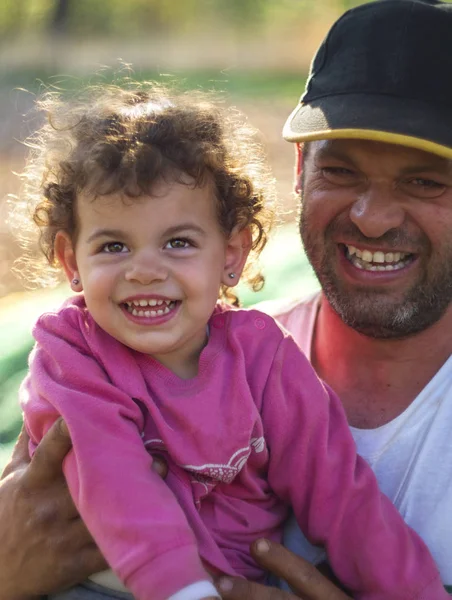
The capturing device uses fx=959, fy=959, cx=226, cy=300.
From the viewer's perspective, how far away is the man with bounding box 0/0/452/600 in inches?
97.7

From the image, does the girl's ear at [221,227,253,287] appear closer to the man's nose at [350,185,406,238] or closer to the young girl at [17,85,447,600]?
the young girl at [17,85,447,600]

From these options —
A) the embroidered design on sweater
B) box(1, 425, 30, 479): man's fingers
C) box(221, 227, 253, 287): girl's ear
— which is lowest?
box(1, 425, 30, 479): man's fingers

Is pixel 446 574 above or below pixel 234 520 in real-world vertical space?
below

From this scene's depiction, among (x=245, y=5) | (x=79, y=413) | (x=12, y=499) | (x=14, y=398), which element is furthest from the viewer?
→ (x=245, y=5)

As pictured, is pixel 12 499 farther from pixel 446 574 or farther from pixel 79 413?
pixel 446 574

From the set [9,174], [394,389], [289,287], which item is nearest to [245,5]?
[9,174]

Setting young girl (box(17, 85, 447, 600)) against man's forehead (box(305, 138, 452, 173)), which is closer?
young girl (box(17, 85, 447, 600))

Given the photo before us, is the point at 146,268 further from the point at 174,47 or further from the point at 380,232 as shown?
the point at 174,47

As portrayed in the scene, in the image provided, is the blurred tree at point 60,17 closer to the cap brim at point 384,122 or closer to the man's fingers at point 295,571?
the cap brim at point 384,122

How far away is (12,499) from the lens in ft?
8.25

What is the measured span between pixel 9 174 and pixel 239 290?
7083 mm

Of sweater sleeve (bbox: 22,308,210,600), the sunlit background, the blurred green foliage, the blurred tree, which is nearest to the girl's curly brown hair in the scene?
sweater sleeve (bbox: 22,308,210,600)

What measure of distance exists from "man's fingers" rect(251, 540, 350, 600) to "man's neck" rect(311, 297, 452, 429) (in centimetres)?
55

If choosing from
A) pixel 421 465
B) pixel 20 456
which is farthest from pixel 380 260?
pixel 20 456
